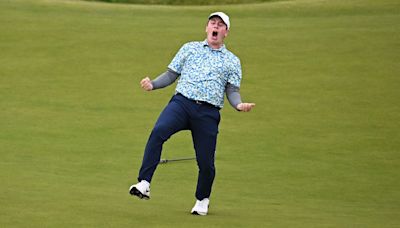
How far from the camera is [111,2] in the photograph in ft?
75.3

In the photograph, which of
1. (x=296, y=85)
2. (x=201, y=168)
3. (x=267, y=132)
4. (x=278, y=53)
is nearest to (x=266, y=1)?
(x=278, y=53)

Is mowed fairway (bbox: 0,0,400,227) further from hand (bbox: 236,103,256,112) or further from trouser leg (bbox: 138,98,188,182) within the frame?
hand (bbox: 236,103,256,112)

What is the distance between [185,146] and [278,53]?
491cm

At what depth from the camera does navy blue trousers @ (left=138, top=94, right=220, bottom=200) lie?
8266 millimetres

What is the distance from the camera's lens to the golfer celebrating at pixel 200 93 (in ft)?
27.2

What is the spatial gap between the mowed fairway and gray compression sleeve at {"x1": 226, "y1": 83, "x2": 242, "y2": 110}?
90cm

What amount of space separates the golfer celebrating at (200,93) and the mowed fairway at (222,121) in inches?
21.2

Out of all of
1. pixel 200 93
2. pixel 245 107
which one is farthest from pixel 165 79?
pixel 245 107

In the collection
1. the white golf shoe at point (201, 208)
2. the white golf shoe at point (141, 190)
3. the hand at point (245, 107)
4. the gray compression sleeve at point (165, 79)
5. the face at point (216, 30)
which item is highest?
the face at point (216, 30)

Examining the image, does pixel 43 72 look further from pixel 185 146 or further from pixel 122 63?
pixel 185 146

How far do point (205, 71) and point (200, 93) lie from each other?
171 millimetres

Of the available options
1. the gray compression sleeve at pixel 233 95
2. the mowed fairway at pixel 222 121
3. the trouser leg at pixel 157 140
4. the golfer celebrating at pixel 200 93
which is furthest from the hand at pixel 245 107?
the mowed fairway at pixel 222 121

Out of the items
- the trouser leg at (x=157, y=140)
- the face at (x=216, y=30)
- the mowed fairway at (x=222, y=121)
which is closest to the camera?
the trouser leg at (x=157, y=140)

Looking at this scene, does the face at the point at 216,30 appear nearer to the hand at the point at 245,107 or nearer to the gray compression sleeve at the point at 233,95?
the gray compression sleeve at the point at 233,95
